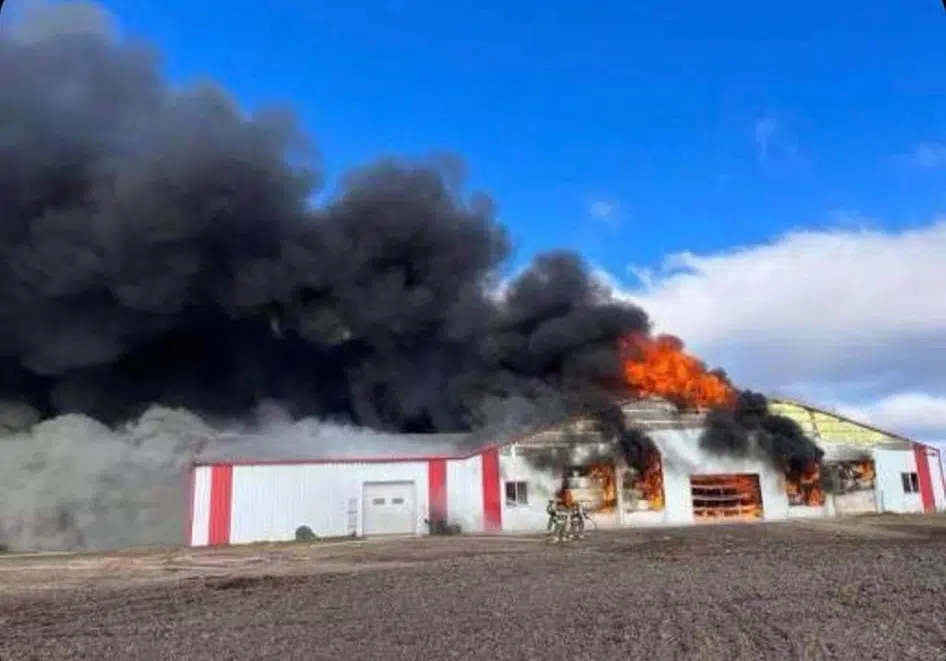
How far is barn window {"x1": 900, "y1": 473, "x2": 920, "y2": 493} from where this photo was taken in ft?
138

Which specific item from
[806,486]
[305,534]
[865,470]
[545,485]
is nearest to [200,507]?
[305,534]

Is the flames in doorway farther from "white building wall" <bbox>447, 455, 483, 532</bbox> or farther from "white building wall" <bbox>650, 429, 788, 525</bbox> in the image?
"white building wall" <bbox>447, 455, 483, 532</bbox>

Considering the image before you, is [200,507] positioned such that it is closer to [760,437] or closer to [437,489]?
[437,489]

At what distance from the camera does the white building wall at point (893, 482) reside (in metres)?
41.2

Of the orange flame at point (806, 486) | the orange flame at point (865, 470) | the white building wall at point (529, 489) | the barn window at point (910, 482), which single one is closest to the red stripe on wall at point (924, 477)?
the barn window at point (910, 482)

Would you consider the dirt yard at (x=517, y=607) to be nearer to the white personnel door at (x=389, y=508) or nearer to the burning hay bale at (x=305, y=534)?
the burning hay bale at (x=305, y=534)

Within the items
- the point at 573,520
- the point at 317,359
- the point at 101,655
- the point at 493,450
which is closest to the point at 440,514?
the point at 493,450

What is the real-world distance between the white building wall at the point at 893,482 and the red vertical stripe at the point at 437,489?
23.3 m

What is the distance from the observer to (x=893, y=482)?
4162 cm

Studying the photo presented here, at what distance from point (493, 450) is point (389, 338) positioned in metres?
16.7

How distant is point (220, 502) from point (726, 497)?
25233mm

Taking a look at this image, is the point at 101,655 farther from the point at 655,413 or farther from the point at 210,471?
the point at 655,413

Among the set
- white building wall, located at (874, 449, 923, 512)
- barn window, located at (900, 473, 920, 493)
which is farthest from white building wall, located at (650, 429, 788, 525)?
barn window, located at (900, 473, 920, 493)

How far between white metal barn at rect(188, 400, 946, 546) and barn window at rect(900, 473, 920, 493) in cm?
6
